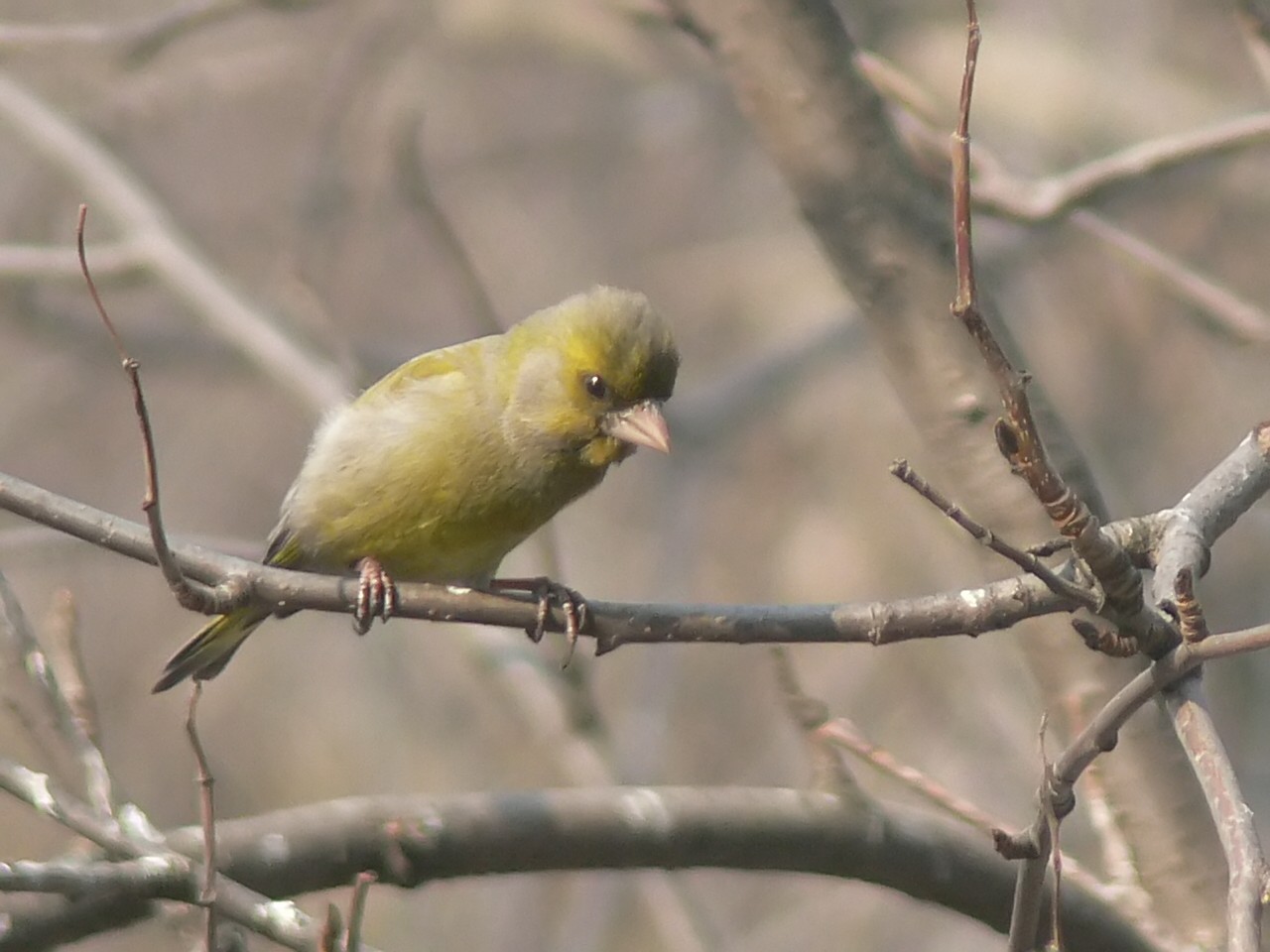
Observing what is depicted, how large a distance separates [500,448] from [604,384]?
0.29m

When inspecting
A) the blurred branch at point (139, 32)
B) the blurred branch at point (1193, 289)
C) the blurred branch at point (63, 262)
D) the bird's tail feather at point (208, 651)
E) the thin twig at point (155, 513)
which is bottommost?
the thin twig at point (155, 513)

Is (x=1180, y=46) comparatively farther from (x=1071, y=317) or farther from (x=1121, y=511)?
(x=1121, y=511)

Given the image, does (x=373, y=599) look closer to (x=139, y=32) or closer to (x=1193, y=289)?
(x=1193, y=289)

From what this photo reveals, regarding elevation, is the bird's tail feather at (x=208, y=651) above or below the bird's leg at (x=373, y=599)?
above

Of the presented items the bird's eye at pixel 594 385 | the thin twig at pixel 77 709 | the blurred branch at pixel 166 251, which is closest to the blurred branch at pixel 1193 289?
the bird's eye at pixel 594 385

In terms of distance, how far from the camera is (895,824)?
3303 millimetres

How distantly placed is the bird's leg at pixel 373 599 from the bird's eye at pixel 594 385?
25.7 inches

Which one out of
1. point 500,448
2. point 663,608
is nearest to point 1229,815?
point 663,608

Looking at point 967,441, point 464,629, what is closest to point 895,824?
point 967,441

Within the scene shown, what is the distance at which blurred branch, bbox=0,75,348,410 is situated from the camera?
5.97m

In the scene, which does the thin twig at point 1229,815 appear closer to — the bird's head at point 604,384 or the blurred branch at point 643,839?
the blurred branch at point 643,839

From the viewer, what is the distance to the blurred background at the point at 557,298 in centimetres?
723

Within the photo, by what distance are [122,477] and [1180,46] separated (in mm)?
7464

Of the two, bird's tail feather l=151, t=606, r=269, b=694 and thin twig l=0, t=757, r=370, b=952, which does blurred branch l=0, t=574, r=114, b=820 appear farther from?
bird's tail feather l=151, t=606, r=269, b=694
